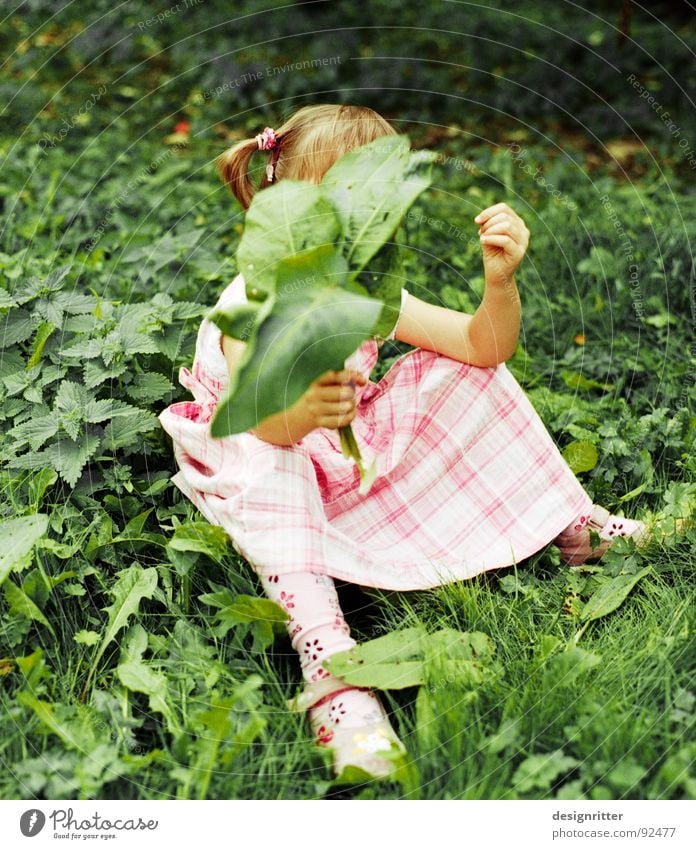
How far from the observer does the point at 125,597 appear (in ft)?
5.02

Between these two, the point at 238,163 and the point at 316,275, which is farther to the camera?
the point at 238,163

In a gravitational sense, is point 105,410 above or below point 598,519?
above

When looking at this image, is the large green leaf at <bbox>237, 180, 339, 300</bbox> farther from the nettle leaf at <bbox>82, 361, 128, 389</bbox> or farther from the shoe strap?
the shoe strap

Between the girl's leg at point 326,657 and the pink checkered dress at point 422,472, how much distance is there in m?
0.09

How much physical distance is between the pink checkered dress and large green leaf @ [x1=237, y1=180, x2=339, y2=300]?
1.02 ft

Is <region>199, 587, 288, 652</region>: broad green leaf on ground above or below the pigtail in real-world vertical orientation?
below

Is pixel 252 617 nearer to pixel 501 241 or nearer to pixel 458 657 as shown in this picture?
pixel 458 657

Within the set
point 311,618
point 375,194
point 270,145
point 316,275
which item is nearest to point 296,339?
point 316,275

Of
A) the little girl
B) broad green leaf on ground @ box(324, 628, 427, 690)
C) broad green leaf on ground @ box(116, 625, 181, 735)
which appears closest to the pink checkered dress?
the little girl

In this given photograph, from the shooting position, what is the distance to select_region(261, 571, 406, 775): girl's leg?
53.1 inches

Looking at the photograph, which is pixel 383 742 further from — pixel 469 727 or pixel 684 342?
pixel 684 342

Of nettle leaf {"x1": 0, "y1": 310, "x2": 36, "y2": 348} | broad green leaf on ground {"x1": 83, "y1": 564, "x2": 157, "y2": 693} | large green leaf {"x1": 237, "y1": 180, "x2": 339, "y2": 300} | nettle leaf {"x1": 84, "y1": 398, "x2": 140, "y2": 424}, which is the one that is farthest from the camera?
nettle leaf {"x1": 0, "y1": 310, "x2": 36, "y2": 348}

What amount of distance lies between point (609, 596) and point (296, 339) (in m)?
0.76

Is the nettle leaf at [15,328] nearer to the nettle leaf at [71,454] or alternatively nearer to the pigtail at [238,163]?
the nettle leaf at [71,454]
